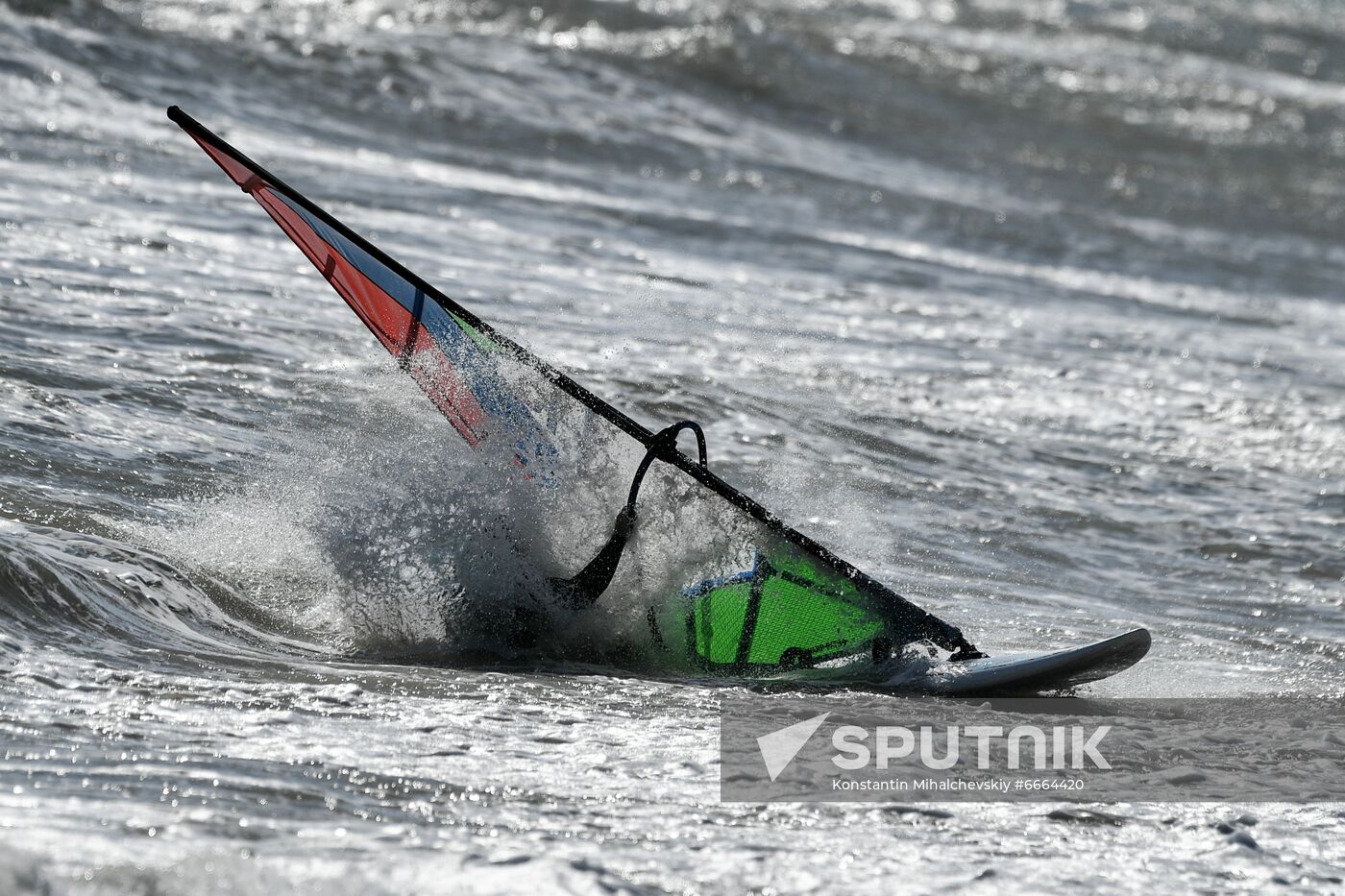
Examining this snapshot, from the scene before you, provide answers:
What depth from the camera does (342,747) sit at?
3779 mm

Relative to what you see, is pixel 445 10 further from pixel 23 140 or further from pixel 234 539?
pixel 234 539

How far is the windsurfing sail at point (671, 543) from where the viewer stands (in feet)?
16.7

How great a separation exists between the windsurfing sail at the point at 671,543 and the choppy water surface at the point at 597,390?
11.7 inches

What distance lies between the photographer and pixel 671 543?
203 inches

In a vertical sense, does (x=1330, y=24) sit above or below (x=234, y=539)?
above

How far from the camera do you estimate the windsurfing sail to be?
5.09 meters

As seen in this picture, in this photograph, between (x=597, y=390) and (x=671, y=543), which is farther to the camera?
(x=597, y=390)

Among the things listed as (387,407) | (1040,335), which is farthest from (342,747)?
(1040,335)

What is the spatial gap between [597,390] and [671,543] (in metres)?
3.15

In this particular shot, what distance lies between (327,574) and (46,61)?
34.6 ft

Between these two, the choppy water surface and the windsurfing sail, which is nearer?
the choppy water surface

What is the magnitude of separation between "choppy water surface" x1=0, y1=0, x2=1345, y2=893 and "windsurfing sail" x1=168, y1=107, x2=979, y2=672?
0.98 ft

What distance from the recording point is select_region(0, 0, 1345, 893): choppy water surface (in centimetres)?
358

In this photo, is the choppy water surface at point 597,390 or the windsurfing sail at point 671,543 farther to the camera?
the windsurfing sail at point 671,543
